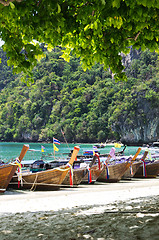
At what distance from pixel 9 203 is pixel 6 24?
491 cm

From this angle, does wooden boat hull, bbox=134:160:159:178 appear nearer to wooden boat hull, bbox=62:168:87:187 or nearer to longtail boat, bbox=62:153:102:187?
longtail boat, bbox=62:153:102:187

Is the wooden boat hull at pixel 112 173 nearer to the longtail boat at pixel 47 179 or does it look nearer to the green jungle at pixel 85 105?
the longtail boat at pixel 47 179

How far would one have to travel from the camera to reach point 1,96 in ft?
513

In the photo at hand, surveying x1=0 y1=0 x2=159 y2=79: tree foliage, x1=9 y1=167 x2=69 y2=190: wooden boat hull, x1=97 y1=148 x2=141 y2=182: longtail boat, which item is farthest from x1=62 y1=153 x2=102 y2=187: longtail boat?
x1=0 y1=0 x2=159 y2=79: tree foliage

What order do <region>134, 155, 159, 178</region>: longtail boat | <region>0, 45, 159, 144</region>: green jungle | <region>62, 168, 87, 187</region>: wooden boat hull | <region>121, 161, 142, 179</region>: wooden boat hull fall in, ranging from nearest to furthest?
<region>62, 168, 87, 187</region>: wooden boat hull < <region>121, 161, 142, 179</region>: wooden boat hull < <region>134, 155, 159, 178</region>: longtail boat < <region>0, 45, 159, 144</region>: green jungle

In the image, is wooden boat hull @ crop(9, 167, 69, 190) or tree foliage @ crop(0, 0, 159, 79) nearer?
tree foliage @ crop(0, 0, 159, 79)

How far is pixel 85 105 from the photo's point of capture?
10994cm

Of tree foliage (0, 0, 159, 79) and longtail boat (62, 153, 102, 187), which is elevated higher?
tree foliage (0, 0, 159, 79)

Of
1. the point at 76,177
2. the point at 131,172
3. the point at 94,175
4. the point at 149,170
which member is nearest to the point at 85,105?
the point at 149,170

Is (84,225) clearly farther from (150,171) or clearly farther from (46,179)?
(150,171)

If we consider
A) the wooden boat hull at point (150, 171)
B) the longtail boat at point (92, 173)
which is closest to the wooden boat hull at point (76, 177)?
the longtail boat at point (92, 173)

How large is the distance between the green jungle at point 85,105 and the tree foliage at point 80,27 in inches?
2511

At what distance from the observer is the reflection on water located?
438 cm

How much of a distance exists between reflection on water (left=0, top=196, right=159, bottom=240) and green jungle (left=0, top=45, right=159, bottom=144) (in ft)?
210
